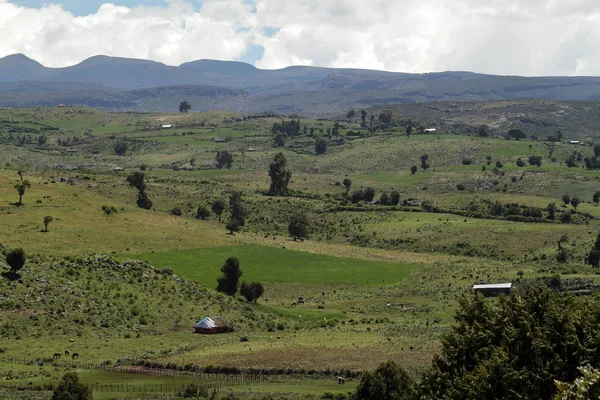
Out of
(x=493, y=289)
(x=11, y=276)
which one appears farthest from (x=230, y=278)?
(x=493, y=289)

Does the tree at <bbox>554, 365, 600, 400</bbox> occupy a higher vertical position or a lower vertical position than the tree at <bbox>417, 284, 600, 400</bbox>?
higher

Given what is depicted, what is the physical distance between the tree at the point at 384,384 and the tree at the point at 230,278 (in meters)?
49.1

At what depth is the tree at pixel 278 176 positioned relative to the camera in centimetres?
19112

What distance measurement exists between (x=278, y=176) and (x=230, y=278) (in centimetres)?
9445

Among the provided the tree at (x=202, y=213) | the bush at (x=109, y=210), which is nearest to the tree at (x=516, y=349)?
the bush at (x=109, y=210)

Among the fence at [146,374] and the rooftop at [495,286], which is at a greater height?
the fence at [146,374]

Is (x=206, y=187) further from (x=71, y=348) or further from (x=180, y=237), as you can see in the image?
(x=71, y=348)

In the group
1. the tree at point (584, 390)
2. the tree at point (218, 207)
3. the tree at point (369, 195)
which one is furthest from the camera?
the tree at point (369, 195)

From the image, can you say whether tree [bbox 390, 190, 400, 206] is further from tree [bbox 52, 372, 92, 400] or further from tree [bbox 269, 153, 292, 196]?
tree [bbox 52, 372, 92, 400]

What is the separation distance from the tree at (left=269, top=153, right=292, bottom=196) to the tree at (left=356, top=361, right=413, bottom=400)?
141 metres

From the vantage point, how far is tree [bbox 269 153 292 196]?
7525 inches

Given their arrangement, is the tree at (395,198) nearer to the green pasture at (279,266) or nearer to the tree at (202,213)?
the tree at (202,213)

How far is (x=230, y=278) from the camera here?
9850 cm

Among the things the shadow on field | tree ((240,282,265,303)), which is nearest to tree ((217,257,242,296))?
tree ((240,282,265,303))
